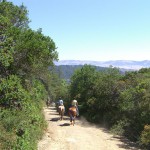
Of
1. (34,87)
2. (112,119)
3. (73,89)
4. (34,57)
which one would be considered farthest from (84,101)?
(34,57)

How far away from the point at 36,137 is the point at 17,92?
115 inches

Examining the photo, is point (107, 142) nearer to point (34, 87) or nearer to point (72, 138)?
point (72, 138)

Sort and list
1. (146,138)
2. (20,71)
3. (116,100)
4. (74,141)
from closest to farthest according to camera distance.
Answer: (74,141), (146,138), (20,71), (116,100)

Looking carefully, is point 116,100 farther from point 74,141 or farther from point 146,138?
point 74,141

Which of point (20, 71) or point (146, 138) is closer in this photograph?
point (146, 138)

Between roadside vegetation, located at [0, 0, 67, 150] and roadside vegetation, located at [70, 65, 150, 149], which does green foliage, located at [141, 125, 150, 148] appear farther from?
roadside vegetation, located at [0, 0, 67, 150]

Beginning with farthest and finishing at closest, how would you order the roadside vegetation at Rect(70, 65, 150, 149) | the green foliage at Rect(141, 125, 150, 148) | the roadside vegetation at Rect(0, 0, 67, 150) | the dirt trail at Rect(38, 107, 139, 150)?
the roadside vegetation at Rect(70, 65, 150, 149) < the green foliage at Rect(141, 125, 150, 148) < the dirt trail at Rect(38, 107, 139, 150) < the roadside vegetation at Rect(0, 0, 67, 150)

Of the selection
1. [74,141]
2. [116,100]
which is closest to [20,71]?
[74,141]

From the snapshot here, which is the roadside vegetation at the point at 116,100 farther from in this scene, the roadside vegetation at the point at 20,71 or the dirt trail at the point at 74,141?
the roadside vegetation at the point at 20,71

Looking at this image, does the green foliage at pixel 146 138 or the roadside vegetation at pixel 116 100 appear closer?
the green foliage at pixel 146 138

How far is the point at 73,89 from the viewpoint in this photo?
40.2 meters

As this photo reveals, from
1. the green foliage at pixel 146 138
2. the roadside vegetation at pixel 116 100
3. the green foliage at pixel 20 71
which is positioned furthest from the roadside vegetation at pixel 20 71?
the roadside vegetation at pixel 116 100

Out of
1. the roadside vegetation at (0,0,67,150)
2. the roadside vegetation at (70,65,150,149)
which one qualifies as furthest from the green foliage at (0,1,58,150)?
the roadside vegetation at (70,65,150,149)

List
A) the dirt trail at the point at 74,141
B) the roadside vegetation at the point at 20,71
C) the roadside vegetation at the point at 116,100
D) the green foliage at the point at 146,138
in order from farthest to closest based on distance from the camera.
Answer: the roadside vegetation at the point at 116,100 → the green foliage at the point at 146,138 → the dirt trail at the point at 74,141 → the roadside vegetation at the point at 20,71
